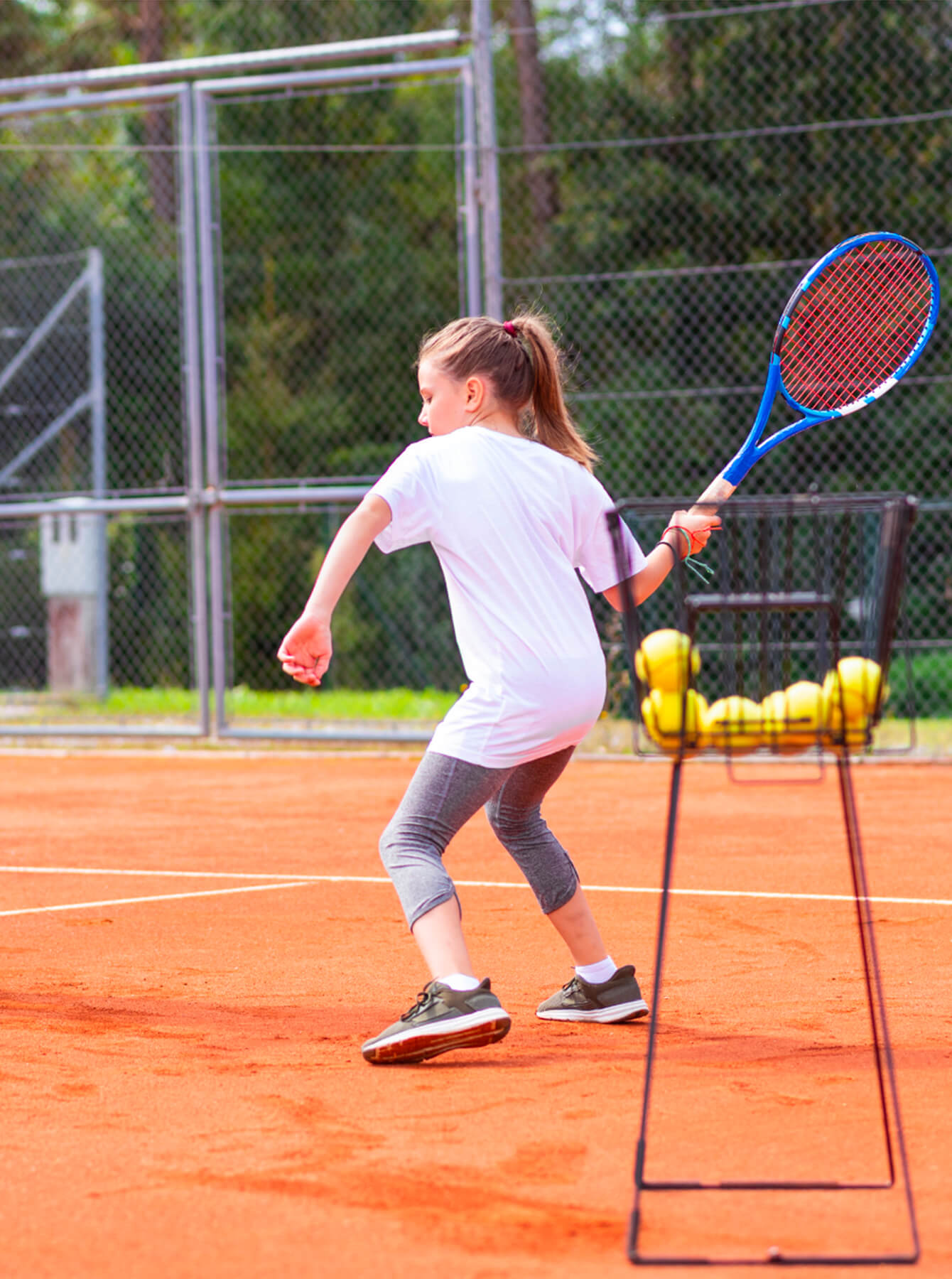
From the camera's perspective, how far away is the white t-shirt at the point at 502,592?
3559 millimetres

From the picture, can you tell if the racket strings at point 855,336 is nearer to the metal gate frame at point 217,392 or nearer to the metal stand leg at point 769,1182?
the metal stand leg at point 769,1182

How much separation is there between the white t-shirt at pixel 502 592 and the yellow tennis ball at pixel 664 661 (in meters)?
0.59

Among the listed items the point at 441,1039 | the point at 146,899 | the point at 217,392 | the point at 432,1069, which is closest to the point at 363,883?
the point at 146,899

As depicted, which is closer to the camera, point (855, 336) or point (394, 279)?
point (855, 336)

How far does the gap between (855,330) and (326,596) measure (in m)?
1.60

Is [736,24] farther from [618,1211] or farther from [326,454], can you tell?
[618,1211]

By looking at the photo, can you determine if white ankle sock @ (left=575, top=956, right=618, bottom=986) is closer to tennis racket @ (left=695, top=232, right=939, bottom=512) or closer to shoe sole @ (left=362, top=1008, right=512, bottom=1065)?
shoe sole @ (left=362, top=1008, right=512, bottom=1065)

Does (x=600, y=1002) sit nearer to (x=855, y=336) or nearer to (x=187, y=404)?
(x=855, y=336)

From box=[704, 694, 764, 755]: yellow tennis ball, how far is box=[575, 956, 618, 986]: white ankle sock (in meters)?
1.31

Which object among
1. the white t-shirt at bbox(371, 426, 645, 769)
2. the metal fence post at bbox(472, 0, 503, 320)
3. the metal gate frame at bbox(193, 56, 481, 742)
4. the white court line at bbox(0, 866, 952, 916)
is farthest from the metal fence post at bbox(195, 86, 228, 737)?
the white t-shirt at bbox(371, 426, 645, 769)

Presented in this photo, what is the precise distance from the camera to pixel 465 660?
3.70m

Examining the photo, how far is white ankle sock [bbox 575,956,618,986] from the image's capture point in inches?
160

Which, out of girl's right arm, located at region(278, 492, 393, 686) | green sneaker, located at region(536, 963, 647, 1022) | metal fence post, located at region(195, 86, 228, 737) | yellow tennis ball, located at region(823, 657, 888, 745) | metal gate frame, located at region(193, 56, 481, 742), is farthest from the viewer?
metal fence post, located at region(195, 86, 228, 737)

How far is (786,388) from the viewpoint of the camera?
406 centimetres
